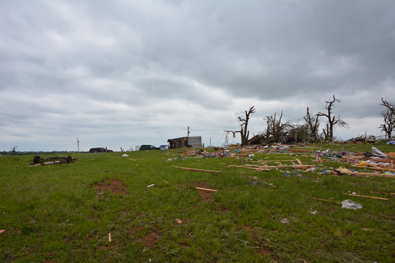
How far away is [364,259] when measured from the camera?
4152 mm

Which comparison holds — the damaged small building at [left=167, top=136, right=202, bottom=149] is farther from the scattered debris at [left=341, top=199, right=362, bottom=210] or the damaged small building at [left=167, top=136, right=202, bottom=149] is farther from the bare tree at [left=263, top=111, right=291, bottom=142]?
the scattered debris at [left=341, top=199, right=362, bottom=210]

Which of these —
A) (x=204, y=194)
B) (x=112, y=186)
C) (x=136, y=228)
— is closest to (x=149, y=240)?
(x=136, y=228)

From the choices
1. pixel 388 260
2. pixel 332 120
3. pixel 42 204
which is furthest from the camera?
pixel 332 120

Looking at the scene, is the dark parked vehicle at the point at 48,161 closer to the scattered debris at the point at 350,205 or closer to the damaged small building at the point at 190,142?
the scattered debris at the point at 350,205

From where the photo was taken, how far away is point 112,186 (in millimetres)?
8391

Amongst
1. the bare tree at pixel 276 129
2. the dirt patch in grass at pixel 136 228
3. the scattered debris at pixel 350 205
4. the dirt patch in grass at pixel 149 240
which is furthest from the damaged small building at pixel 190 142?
the dirt patch in grass at pixel 149 240

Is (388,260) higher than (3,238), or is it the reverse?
(3,238)

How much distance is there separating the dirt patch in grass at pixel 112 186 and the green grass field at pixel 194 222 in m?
0.04

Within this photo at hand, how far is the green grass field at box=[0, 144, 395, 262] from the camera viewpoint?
432cm

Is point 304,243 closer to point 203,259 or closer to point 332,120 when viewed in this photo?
point 203,259

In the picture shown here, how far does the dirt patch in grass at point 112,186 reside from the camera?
307 inches

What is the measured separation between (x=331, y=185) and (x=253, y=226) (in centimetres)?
480

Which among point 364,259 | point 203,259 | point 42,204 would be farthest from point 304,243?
point 42,204

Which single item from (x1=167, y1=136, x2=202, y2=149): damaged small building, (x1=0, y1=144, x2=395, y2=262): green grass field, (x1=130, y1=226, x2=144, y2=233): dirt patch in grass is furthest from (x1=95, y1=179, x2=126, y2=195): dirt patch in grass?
(x1=167, y1=136, x2=202, y2=149): damaged small building
